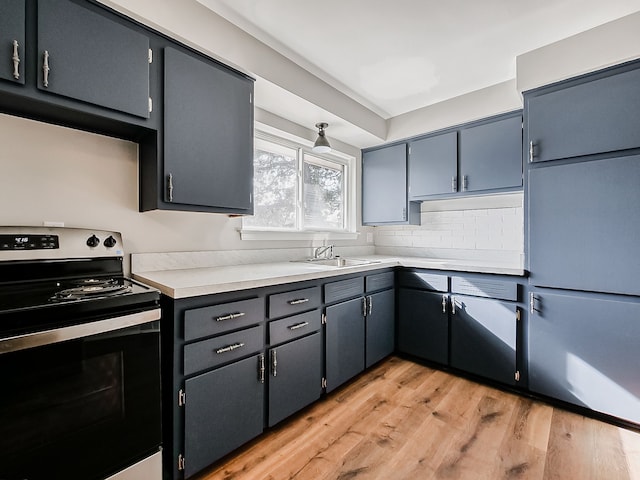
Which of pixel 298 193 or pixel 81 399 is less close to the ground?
pixel 298 193

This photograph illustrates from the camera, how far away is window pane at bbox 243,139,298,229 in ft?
8.49

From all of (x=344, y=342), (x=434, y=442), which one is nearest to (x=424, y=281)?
(x=344, y=342)

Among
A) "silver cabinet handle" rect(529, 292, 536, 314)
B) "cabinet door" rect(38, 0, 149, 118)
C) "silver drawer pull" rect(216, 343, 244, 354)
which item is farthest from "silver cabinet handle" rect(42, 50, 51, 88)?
"silver cabinet handle" rect(529, 292, 536, 314)

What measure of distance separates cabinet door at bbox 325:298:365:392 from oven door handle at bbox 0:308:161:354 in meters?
1.16

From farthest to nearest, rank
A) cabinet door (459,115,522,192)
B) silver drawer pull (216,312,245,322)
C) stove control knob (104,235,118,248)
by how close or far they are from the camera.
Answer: cabinet door (459,115,522,192)
stove control knob (104,235,118,248)
silver drawer pull (216,312,245,322)

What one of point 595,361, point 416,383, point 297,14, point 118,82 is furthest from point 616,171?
point 118,82

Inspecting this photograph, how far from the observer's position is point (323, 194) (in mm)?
3266

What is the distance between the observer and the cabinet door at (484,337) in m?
2.28

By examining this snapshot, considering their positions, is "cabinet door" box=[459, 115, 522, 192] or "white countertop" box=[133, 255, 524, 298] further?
"cabinet door" box=[459, 115, 522, 192]

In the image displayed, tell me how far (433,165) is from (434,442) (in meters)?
2.30

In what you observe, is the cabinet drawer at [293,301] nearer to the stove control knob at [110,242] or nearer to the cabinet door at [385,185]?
the stove control knob at [110,242]

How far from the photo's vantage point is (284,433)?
181cm

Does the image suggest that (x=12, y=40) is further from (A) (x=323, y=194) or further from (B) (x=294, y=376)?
(A) (x=323, y=194)

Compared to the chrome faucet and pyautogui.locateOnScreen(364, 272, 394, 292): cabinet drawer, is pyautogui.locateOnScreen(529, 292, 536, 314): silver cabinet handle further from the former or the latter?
the chrome faucet
